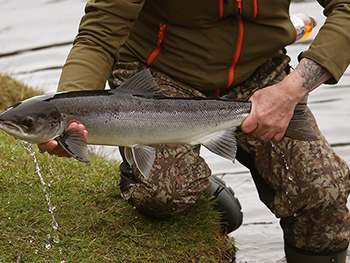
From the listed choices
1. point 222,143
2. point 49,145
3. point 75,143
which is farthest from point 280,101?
point 49,145

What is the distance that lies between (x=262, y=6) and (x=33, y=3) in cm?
1005

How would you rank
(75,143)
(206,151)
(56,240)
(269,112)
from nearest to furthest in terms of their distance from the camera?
1. (75,143)
2. (269,112)
3. (56,240)
4. (206,151)

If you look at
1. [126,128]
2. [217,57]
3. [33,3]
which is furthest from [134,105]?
[33,3]

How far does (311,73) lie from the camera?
4.39 meters

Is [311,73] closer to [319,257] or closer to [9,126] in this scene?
[319,257]

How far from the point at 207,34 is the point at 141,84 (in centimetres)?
93

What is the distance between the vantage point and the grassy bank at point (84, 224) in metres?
4.43

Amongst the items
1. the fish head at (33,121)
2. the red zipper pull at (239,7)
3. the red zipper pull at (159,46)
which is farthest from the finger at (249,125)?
the fish head at (33,121)

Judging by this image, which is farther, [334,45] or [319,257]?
[319,257]

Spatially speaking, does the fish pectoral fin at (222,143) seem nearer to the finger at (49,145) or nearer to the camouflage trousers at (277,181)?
the camouflage trousers at (277,181)

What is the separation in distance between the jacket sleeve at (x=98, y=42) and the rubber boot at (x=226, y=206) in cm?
138

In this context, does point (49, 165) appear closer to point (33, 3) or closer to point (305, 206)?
point (305, 206)

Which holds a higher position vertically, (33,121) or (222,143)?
(33,121)

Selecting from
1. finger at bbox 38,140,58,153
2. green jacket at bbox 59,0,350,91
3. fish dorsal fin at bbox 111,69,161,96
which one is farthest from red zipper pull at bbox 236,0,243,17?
finger at bbox 38,140,58,153
